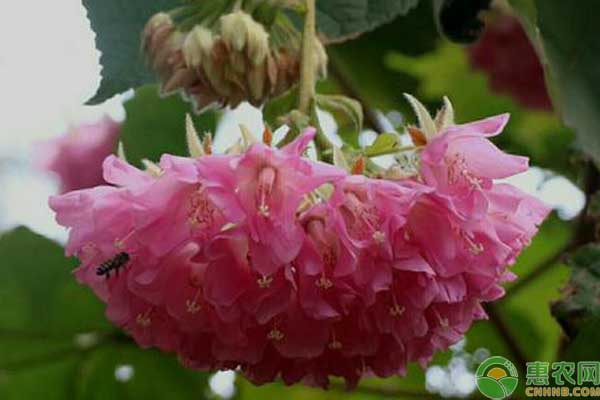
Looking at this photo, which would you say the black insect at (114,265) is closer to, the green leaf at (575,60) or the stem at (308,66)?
the stem at (308,66)

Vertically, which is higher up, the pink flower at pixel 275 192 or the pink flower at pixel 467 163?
the pink flower at pixel 275 192

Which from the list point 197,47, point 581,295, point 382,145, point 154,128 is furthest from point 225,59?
point 154,128

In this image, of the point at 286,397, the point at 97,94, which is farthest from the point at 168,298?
the point at 286,397

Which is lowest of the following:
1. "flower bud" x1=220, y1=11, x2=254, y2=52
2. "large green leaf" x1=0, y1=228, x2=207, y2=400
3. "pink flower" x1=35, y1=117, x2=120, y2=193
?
"pink flower" x1=35, y1=117, x2=120, y2=193

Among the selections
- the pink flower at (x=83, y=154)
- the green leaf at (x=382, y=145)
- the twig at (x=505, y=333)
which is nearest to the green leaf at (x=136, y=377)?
the twig at (x=505, y=333)

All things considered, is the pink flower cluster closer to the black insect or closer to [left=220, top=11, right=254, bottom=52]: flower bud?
the black insect

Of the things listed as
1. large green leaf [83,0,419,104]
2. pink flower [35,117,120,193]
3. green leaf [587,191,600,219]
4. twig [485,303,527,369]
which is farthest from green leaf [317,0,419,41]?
pink flower [35,117,120,193]
